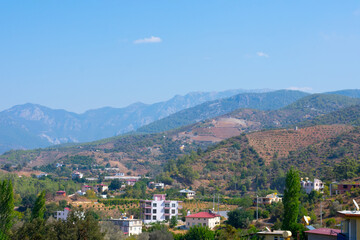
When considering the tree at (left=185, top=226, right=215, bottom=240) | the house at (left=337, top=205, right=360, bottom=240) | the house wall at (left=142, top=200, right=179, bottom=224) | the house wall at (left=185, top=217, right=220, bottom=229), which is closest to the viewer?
the house at (left=337, top=205, right=360, bottom=240)

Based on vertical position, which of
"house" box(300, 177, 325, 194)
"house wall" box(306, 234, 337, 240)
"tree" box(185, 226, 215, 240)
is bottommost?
"tree" box(185, 226, 215, 240)

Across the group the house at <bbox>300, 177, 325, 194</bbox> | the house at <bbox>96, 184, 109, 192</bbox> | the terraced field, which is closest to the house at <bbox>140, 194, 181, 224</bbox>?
the house at <bbox>300, 177, 325, 194</bbox>

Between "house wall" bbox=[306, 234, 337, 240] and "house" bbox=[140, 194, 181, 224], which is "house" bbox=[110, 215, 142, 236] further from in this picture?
"house wall" bbox=[306, 234, 337, 240]

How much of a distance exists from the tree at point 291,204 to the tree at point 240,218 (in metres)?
22.6

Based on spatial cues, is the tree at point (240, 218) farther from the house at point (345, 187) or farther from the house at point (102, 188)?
the house at point (102, 188)

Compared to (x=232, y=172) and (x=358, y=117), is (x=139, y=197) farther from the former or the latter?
(x=358, y=117)

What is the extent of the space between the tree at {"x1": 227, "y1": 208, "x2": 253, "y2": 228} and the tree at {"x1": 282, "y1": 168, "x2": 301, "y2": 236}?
22.6 m

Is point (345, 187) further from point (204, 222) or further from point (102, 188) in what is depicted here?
point (102, 188)

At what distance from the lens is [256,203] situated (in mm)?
88188

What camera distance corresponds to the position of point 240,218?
7406 centimetres

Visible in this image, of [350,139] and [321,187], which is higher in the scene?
[350,139]

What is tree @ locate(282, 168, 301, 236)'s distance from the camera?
161ft

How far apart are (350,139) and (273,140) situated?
83.1 feet

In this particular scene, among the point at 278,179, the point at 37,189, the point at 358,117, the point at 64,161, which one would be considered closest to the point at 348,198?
the point at 278,179
